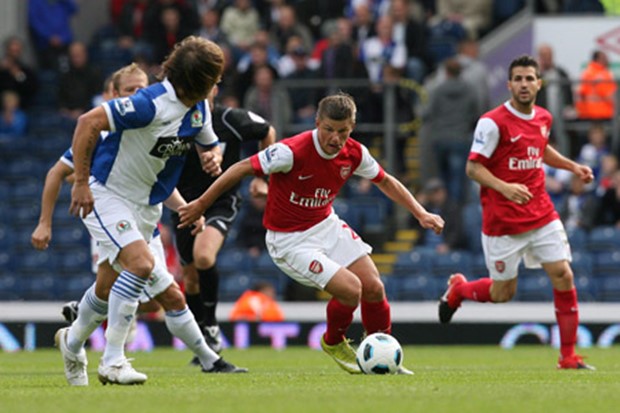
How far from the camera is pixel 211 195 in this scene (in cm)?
899

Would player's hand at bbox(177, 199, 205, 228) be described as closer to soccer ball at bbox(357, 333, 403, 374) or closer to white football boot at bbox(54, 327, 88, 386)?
white football boot at bbox(54, 327, 88, 386)

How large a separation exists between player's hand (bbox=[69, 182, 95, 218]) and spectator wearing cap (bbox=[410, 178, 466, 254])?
988 cm

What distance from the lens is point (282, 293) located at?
18141mm

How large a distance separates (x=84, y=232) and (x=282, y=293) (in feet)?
10.0

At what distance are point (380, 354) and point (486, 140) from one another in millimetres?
2387

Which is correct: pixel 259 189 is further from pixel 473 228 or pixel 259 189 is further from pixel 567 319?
pixel 473 228

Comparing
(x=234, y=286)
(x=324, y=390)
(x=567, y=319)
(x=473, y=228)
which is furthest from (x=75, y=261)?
(x=324, y=390)

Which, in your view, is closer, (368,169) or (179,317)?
(179,317)

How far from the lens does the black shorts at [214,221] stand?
1158 cm

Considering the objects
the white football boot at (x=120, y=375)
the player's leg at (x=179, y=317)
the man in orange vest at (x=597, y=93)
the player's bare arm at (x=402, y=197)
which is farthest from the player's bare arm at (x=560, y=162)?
the man in orange vest at (x=597, y=93)

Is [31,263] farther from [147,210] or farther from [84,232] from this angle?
[147,210]

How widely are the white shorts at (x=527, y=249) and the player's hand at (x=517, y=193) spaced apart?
49 centimetres

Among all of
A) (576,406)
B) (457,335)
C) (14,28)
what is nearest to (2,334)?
(457,335)

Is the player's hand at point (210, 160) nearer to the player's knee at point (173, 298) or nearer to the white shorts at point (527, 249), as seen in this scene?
the player's knee at point (173, 298)
